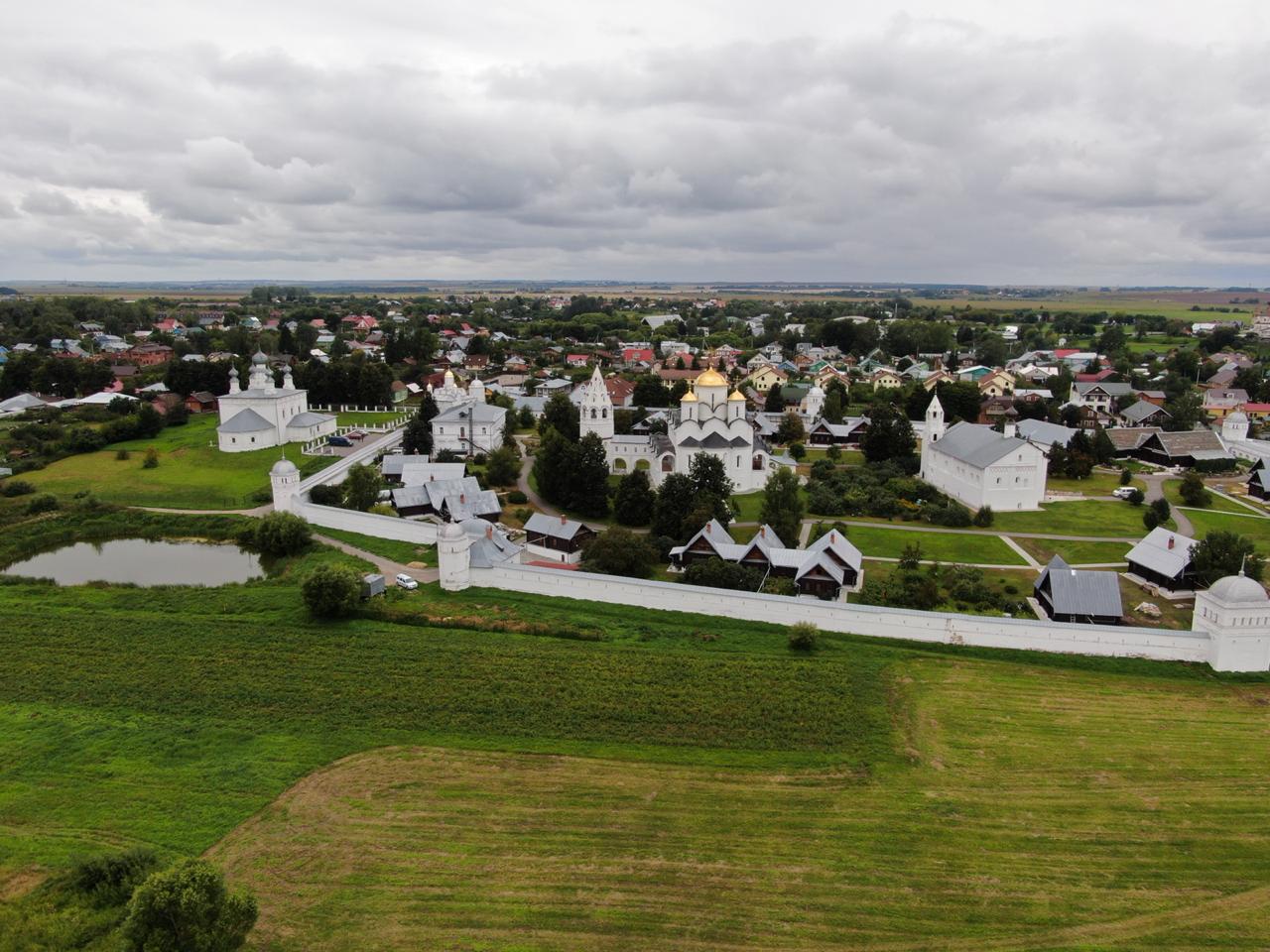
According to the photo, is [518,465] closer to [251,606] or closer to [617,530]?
[617,530]

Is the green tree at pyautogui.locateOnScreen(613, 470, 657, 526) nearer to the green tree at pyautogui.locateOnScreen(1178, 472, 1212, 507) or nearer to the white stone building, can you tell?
the white stone building

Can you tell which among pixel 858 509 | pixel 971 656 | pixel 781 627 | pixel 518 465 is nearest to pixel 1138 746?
pixel 971 656

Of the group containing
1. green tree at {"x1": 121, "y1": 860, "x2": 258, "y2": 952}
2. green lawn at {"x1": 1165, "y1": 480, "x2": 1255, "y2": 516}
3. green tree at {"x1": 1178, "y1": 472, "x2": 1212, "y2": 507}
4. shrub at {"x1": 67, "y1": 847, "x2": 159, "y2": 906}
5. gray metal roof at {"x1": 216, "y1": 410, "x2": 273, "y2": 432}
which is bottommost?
shrub at {"x1": 67, "y1": 847, "x2": 159, "y2": 906}

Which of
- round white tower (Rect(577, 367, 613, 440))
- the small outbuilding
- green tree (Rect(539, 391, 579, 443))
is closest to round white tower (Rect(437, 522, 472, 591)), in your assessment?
the small outbuilding

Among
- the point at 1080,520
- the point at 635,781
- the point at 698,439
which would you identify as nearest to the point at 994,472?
the point at 1080,520

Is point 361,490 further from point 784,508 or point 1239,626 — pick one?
point 1239,626

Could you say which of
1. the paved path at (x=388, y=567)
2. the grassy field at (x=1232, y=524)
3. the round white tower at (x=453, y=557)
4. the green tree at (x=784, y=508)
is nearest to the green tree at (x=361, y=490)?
the paved path at (x=388, y=567)
